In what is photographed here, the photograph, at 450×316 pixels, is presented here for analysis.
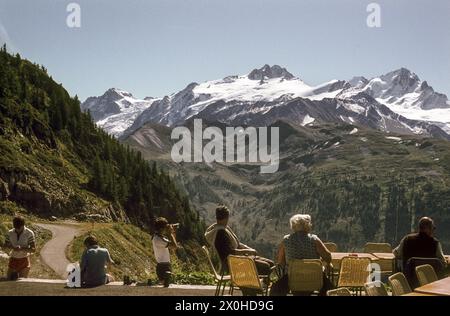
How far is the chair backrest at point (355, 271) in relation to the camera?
12328 mm

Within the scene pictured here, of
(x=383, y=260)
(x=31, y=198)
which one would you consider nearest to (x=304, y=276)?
(x=383, y=260)

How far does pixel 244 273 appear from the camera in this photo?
11617 millimetres

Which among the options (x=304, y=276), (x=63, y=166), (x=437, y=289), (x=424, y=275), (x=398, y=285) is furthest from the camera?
(x=63, y=166)

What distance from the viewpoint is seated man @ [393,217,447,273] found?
13289mm

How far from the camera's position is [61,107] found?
125438 millimetres

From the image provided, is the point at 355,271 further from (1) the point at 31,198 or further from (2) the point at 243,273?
(1) the point at 31,198

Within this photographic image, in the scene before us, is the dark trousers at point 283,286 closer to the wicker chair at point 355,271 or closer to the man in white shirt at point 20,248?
the wicker chair at point 355,271

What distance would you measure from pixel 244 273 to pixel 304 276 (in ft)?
3.94

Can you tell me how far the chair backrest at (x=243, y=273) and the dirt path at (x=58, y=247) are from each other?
30951 millimetres

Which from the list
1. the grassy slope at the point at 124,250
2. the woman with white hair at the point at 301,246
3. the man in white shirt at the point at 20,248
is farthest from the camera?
the grassy slope at the point at 124,250

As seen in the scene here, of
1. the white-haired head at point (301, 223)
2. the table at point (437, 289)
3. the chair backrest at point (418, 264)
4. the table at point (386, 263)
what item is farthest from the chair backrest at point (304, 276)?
the table at point (386, 263)

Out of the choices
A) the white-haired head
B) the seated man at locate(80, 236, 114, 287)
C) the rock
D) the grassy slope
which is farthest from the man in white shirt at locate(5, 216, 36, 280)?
the rock
